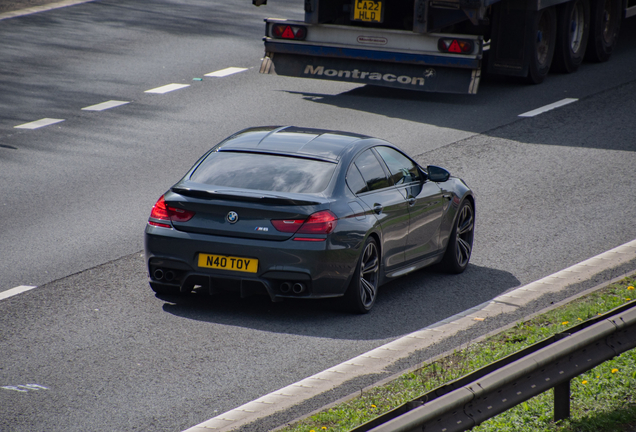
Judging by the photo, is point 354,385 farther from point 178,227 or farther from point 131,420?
point 178,227

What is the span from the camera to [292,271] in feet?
24.9

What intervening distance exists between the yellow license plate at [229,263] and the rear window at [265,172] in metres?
0.59

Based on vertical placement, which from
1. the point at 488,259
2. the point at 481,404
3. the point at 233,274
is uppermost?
the point at 481,404

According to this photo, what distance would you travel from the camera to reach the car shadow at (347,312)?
7745 mm

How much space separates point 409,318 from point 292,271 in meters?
1.14

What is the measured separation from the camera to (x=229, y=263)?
764 centimetres

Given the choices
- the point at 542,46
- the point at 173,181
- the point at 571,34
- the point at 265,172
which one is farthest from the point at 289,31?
the point at 265,172

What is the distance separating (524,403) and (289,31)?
11.7m

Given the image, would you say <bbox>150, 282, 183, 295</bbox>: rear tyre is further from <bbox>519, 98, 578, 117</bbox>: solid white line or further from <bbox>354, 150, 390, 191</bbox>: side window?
<bbox>519, 98, 578, 117</bbox>: solid white line

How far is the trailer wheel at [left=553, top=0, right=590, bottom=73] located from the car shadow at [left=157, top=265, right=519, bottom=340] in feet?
34.1

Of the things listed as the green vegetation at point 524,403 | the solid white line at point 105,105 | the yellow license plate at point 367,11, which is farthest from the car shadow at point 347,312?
the yellow license plate at point 367,11

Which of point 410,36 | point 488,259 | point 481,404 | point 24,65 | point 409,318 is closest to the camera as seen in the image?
point 481,404

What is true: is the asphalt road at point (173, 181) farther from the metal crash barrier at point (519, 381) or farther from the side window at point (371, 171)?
the metal crash barrier at point (519, 381)

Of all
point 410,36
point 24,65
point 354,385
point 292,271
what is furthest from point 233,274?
point 24,65
